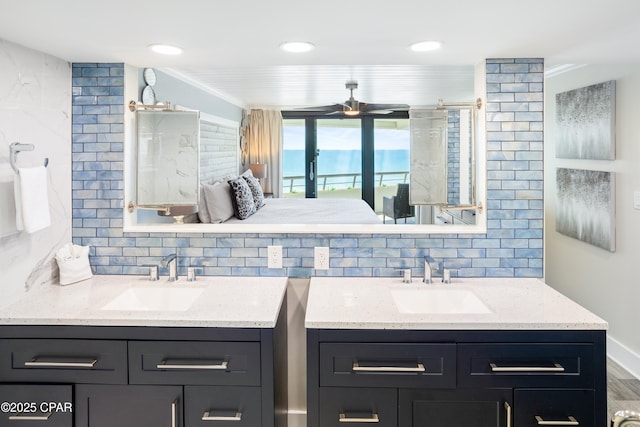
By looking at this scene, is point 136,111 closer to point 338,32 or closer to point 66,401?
point 338,32

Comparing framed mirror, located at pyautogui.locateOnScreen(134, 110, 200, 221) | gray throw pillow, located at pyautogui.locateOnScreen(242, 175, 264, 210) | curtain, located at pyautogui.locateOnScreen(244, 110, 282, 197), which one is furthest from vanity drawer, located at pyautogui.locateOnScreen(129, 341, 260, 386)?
curtain, located at pyautogui.locateOnScreen(244, 110, 282, 197)

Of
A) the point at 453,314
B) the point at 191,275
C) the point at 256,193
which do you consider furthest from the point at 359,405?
the point at 256,193

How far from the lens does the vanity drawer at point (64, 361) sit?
188 cm

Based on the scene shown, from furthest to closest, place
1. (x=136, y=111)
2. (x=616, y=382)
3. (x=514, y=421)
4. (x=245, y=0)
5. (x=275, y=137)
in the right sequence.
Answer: (x=275, y=137), (x=616, y=382), (x=136, y=111), (x=514, y=421), (x=245, y=0)

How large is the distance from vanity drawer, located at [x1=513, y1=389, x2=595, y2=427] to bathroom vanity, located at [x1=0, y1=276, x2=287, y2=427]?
0.90 m

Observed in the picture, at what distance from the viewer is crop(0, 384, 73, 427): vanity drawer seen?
1880 millimetres

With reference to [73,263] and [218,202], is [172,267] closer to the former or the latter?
[73,263]

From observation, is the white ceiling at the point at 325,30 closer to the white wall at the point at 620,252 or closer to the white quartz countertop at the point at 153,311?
the white wall at the point at 620,252

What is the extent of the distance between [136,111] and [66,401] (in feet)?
4.53

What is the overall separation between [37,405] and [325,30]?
5.76 ft

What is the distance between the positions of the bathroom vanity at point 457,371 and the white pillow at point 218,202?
231 centimetres

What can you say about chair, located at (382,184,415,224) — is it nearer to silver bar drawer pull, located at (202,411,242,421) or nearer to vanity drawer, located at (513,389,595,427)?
vanity drawer, located at (513,389,595,427)

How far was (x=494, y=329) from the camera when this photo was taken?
1845mm

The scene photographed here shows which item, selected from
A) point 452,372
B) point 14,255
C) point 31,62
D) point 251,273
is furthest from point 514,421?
point 31,62
